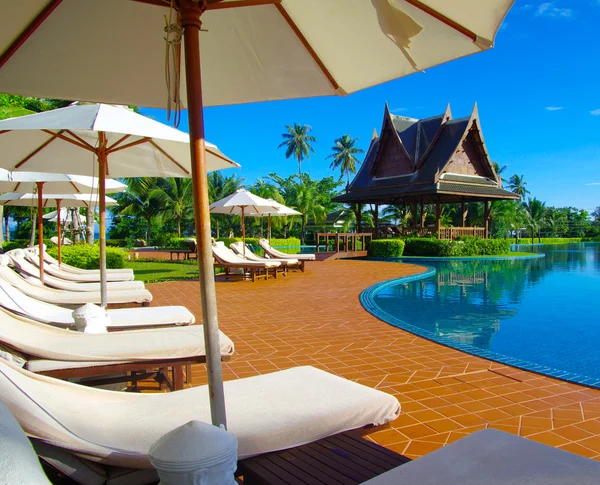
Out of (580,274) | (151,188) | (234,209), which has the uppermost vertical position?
(151,188)

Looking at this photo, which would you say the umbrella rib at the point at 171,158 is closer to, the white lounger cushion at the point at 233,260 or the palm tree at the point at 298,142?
the white lounger cushion at the point at 233,260

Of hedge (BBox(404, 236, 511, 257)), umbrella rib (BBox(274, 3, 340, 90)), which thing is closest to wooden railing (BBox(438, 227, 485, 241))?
hedge (BBox(404, 236, 511, 257))

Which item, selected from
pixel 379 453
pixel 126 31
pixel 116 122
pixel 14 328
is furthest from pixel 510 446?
pixel 116 122

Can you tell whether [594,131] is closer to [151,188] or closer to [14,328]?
[151,188]

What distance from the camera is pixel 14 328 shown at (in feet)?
10.8

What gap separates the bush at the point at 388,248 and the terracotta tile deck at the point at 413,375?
13790mm

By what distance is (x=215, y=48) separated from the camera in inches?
106

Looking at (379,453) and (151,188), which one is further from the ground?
(151,188)

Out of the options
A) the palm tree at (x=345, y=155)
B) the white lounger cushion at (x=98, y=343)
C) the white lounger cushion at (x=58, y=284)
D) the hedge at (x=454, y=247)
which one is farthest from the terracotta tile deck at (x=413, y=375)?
the palm tree at (x=345, y=155)

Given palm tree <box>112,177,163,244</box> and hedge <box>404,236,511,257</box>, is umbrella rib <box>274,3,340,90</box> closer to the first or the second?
hedge <box>404,236,511,257</box>

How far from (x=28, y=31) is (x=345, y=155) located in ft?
180

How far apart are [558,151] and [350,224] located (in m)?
50.6

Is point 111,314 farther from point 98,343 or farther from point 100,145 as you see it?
point 100,145

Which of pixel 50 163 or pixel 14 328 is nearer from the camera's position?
pixel 14 328
